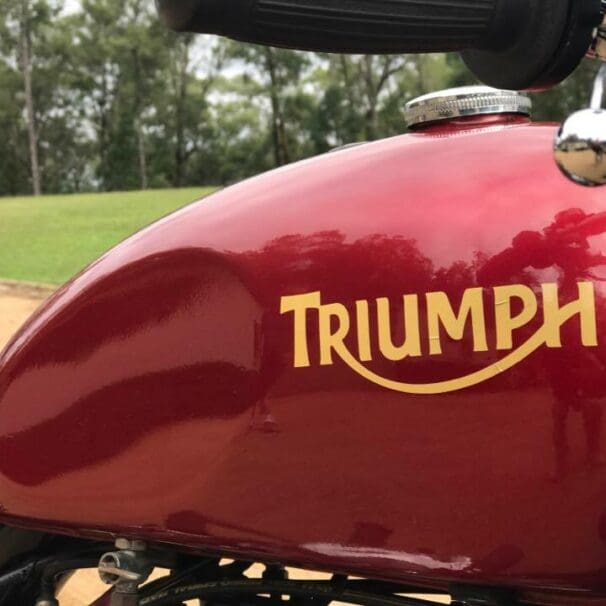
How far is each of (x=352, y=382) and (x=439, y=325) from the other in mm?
106

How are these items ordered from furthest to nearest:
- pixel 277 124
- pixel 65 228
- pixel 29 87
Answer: pixel 29 87
pixel 277 124
pixel 65 228

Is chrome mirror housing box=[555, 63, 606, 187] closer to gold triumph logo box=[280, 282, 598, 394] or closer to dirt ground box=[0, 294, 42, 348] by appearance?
gold triumph logo box=[280, 282, 598, 394]

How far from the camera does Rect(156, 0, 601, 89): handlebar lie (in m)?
0.52

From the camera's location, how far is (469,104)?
43.4 inches

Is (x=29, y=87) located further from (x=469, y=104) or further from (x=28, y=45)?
(x=469, y=104)

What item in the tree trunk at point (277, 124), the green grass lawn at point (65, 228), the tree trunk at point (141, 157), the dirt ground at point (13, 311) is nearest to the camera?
the dirt ground at point (13, 311)

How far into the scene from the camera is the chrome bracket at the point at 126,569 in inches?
45.5

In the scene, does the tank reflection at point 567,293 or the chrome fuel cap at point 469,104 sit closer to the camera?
the tank reflection at point 567,293

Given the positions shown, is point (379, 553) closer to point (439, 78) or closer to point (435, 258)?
point (435, 258)

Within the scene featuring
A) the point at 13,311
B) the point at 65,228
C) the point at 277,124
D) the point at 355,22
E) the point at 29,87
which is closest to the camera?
the point at 355,22

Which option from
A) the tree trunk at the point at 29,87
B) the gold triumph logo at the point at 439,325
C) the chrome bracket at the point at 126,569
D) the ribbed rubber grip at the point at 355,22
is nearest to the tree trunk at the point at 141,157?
the tree trunk at the point at 29,87

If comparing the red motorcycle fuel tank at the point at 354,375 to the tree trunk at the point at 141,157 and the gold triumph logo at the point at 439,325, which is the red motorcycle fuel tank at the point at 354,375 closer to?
the gold triumph logo at the point at 439,325

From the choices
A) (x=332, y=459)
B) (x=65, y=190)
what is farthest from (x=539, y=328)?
(x=65, y=190)

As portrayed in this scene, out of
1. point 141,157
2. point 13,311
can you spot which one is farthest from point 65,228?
point 141,157
